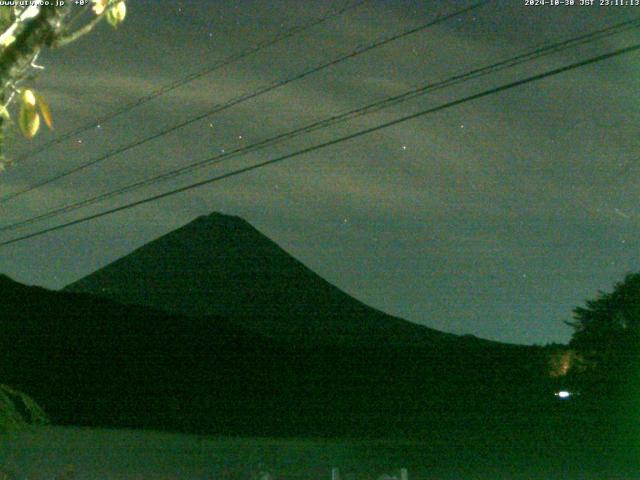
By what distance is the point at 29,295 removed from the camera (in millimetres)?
26547

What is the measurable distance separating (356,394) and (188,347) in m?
6.13

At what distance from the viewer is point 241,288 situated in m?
60.5

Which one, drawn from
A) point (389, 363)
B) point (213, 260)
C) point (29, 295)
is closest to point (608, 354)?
point (389, 363)

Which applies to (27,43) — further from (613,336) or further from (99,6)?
(613,336)

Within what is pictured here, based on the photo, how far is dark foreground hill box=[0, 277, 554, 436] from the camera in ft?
82.8

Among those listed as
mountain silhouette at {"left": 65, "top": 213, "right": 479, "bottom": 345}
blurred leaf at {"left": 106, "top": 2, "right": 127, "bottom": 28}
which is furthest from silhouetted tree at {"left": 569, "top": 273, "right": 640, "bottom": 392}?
blurred leaf at {"left": 106, "top": 2, "right": 127, "bottom": 28}

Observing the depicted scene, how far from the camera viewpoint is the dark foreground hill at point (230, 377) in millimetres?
25250

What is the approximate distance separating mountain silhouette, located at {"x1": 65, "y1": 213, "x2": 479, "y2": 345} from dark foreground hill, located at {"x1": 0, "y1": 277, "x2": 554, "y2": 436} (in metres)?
9.44

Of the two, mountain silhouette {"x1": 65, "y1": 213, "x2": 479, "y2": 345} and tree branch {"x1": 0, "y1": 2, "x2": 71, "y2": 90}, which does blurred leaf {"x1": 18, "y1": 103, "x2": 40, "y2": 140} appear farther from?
mountain silhouette {"x1": 65, "y1": 213, "x2": 479, "y2": 345}

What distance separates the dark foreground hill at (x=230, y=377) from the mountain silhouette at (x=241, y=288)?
9.44m

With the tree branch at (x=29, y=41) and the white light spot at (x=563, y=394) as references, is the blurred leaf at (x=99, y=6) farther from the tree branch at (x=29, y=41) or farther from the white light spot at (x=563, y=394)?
the white light spot at (x=563, y=394)

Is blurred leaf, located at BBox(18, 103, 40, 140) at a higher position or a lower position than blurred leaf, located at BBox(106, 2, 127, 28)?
lower

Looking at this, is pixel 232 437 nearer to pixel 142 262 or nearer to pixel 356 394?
pixel 356 394

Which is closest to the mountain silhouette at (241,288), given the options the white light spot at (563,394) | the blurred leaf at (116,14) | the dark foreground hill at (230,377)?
the dark foreground hill at (230,377)
